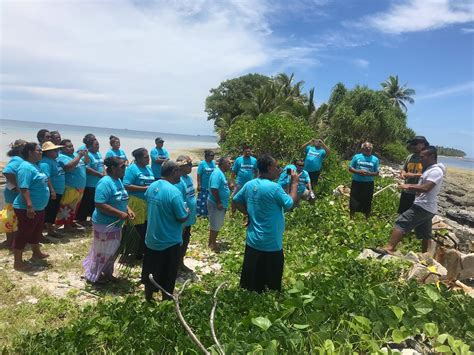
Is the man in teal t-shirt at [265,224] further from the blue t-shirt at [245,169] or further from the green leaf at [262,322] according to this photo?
the blue t-shirt at [245,169]

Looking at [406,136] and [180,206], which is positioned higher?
[406,136]

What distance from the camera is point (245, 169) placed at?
29.2ft

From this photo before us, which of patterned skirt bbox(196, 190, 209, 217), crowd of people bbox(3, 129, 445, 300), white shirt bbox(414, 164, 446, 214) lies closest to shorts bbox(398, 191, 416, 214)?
crowd of people bbox(3, 129, 445, 300)

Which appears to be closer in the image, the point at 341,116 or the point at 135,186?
the point at 135,186

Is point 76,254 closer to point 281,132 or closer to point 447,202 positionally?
point 281,132

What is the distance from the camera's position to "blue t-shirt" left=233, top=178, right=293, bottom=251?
407 centimetres

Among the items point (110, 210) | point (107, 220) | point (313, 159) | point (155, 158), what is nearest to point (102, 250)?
point (107, 220)

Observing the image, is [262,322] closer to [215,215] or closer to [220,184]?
[220,184]

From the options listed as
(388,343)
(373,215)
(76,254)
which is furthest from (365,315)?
(373,215)

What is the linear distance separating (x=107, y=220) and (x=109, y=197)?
354 mm

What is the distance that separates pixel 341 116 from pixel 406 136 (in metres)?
11.9

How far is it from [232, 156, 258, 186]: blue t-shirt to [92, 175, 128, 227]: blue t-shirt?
3897mm

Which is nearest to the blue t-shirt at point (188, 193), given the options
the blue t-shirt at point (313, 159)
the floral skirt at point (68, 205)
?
the floral skirt at point (68, 205)

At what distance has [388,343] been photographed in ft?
9.11
